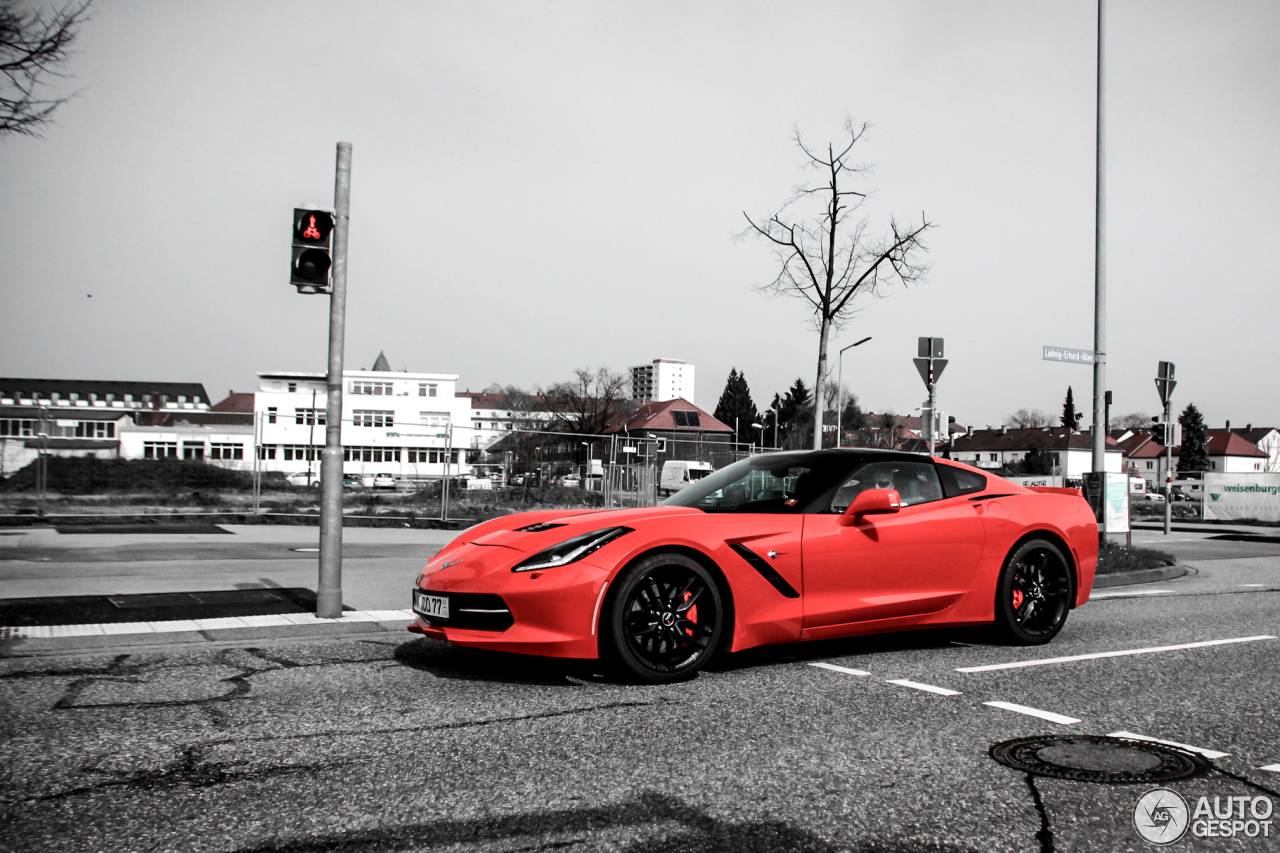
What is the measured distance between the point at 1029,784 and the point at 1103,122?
13251 millimetres

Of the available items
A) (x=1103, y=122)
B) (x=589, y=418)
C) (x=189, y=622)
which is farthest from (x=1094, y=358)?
(x=589, y=418)

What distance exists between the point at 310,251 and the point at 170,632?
2.84 m

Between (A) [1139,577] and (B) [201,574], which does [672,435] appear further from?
(B) [201,574]

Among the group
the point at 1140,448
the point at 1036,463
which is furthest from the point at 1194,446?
the point at 1140,448

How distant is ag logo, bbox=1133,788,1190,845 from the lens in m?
3.07

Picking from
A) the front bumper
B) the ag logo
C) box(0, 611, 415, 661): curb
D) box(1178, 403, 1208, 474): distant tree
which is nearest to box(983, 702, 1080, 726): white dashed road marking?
the ag logo

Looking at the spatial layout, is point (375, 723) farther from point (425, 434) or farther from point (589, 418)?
point (589, 418)

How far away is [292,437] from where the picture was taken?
25.2m

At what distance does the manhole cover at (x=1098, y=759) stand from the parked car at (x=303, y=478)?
61.2ft

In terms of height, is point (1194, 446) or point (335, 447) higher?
point (1194, 446)

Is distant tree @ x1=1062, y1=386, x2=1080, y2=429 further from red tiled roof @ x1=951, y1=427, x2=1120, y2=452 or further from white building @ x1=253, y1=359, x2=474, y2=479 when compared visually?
white building @ x1=253, y1=359, x2=474, y2=479

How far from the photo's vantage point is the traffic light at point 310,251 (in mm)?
7125

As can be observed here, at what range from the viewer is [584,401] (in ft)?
289

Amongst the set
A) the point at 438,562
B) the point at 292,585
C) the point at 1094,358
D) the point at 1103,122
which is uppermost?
the point at 1103,122
